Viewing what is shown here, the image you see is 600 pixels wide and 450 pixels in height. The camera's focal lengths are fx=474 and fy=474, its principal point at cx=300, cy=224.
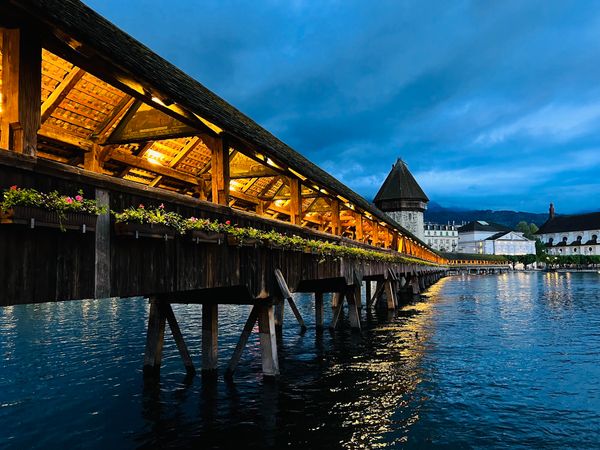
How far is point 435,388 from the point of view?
12883 millimetres

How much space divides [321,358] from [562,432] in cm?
851

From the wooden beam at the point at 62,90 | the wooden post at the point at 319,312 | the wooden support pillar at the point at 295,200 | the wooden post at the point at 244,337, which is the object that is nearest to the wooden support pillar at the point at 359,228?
the wooden post at the point at 319,312

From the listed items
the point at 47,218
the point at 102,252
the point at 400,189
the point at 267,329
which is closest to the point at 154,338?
the point at 267,329

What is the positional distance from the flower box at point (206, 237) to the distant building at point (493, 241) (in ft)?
509

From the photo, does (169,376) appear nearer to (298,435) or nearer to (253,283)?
(253,283)

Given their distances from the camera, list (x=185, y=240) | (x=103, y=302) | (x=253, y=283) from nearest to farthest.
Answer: (x=185, y=240)
(x=253, y=283)
(x=103, y=302)

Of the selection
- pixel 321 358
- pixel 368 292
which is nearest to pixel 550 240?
pixel 368 292

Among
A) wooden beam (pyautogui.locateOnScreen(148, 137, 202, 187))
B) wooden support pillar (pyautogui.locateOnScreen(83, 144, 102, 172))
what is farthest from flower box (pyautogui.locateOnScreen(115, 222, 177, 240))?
wooden beam (pyautogui.locateOnScreen(148, 137, 202, 187))

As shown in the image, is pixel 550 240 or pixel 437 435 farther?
pixel 550 240

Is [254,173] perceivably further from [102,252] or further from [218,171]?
[102,252]

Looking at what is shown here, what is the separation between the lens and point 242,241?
33.2 feet

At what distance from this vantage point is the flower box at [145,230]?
6703 millimetres

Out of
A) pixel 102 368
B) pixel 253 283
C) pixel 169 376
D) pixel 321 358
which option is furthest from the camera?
pixel 321 358

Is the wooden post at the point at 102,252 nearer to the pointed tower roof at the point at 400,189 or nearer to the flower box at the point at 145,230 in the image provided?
the flower box at the point at 145,230
